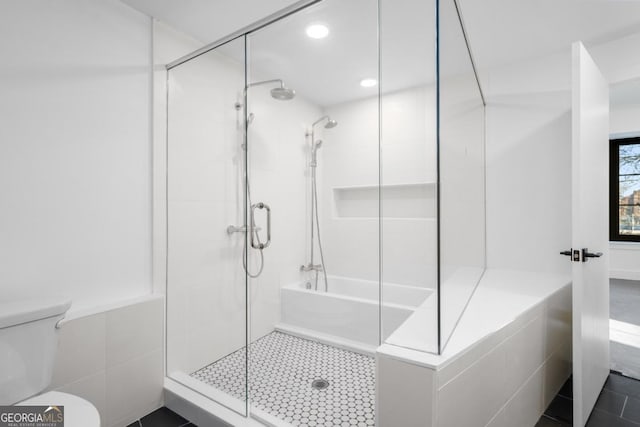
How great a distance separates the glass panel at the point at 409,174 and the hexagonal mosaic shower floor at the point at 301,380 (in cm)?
39

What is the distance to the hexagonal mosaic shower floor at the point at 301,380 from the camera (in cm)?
161

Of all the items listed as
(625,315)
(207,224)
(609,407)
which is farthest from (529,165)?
(207,224)

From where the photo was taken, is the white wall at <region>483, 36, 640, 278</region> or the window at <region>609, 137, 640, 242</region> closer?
the white wall at <region>483, 36, 640, 278</region>

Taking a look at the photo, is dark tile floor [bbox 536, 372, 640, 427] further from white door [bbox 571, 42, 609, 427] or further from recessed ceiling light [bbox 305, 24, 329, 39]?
recessed ceiling light [bbox 305, 24, 329, 39]

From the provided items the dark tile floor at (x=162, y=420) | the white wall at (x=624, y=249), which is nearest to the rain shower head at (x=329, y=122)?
the dark tile floor at (x=162, y=420)

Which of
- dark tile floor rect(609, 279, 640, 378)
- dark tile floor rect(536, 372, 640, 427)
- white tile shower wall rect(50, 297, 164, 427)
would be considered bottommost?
dark tile floor rect(536, 372, 640, 427)

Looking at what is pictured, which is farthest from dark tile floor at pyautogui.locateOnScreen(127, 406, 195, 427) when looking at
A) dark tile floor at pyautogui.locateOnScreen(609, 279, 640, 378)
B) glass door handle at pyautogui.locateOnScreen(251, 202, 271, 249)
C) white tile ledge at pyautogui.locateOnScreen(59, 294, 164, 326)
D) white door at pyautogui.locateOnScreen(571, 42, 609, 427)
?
dark tile floor at pyautogui.locateOnScreen(609, 279, 640, 378)

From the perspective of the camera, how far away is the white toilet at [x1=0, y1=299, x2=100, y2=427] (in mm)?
1148

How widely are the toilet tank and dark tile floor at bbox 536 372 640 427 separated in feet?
7.87

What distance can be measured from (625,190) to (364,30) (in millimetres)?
5718

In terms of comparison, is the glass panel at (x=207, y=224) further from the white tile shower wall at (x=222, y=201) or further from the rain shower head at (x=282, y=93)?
the rain shower head at (x=282, y=93)

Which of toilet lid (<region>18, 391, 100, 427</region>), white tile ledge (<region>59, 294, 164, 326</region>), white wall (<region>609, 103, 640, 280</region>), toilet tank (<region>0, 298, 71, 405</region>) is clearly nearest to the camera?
toilet lid (<region>18, 391, 100, 427</region>)

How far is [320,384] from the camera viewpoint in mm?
1849

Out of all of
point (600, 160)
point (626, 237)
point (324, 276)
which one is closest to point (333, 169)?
point (324, 276)
